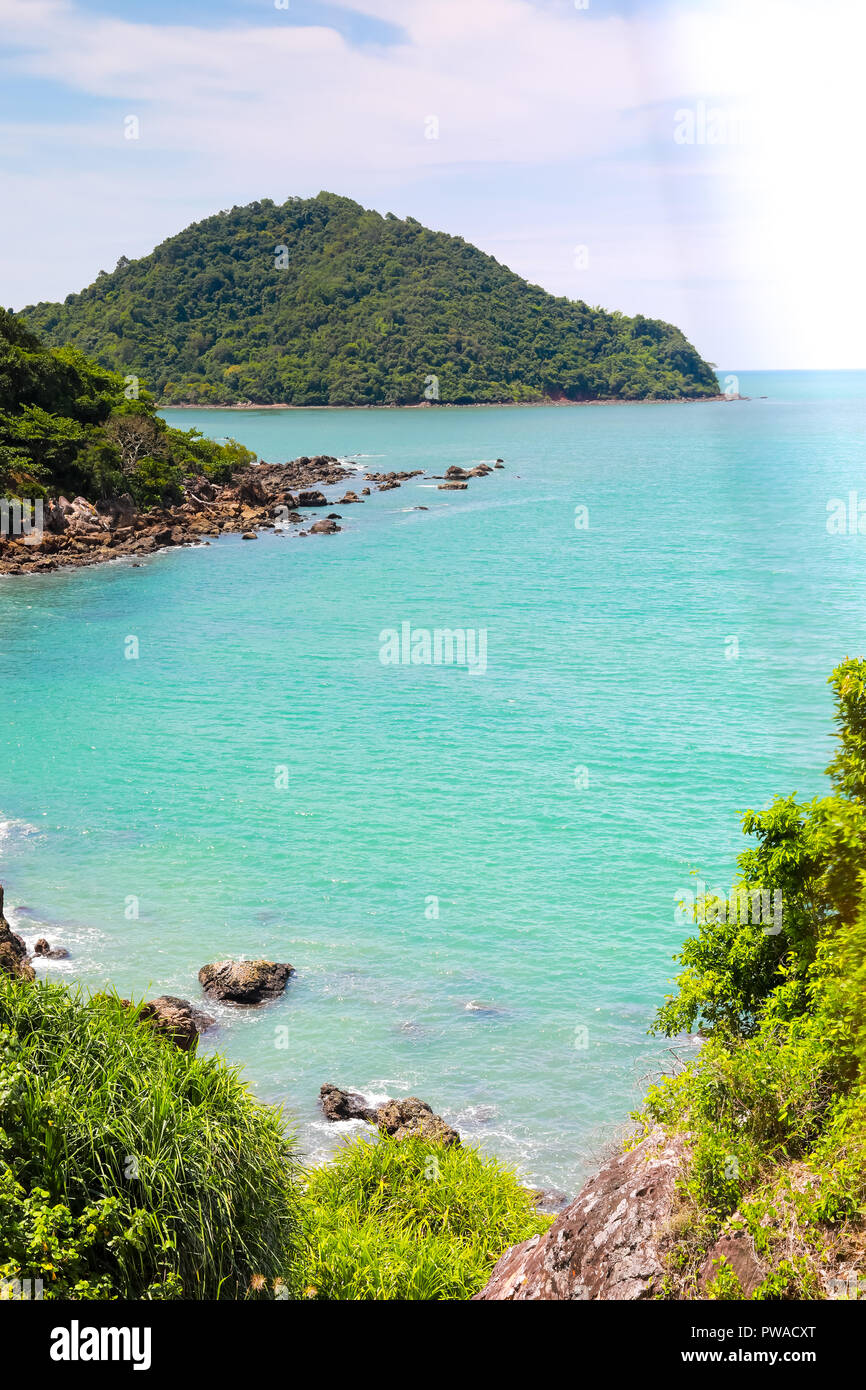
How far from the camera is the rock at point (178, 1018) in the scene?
15.5 m

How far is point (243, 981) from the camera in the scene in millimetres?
20062

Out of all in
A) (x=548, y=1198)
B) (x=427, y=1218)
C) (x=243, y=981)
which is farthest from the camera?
(x=243, y=981)

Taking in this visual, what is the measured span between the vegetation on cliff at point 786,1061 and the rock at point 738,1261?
4cm

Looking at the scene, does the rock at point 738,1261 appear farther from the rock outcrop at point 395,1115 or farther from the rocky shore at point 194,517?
the rocky shore at point 194,517

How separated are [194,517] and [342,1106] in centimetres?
6791

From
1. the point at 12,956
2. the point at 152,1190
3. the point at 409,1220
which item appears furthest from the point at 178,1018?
the point at 152,1190

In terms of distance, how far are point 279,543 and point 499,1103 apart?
61.6m

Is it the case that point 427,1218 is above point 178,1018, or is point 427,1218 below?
below

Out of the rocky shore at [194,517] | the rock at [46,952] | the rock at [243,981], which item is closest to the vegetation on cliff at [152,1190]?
the rock at [243,981]

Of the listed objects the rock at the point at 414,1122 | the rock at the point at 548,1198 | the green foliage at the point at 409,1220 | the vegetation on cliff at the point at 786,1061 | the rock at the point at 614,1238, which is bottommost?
the rock at the point at 548,1198

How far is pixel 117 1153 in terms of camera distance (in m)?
9.04

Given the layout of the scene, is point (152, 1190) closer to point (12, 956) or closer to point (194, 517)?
point (12, 956)
